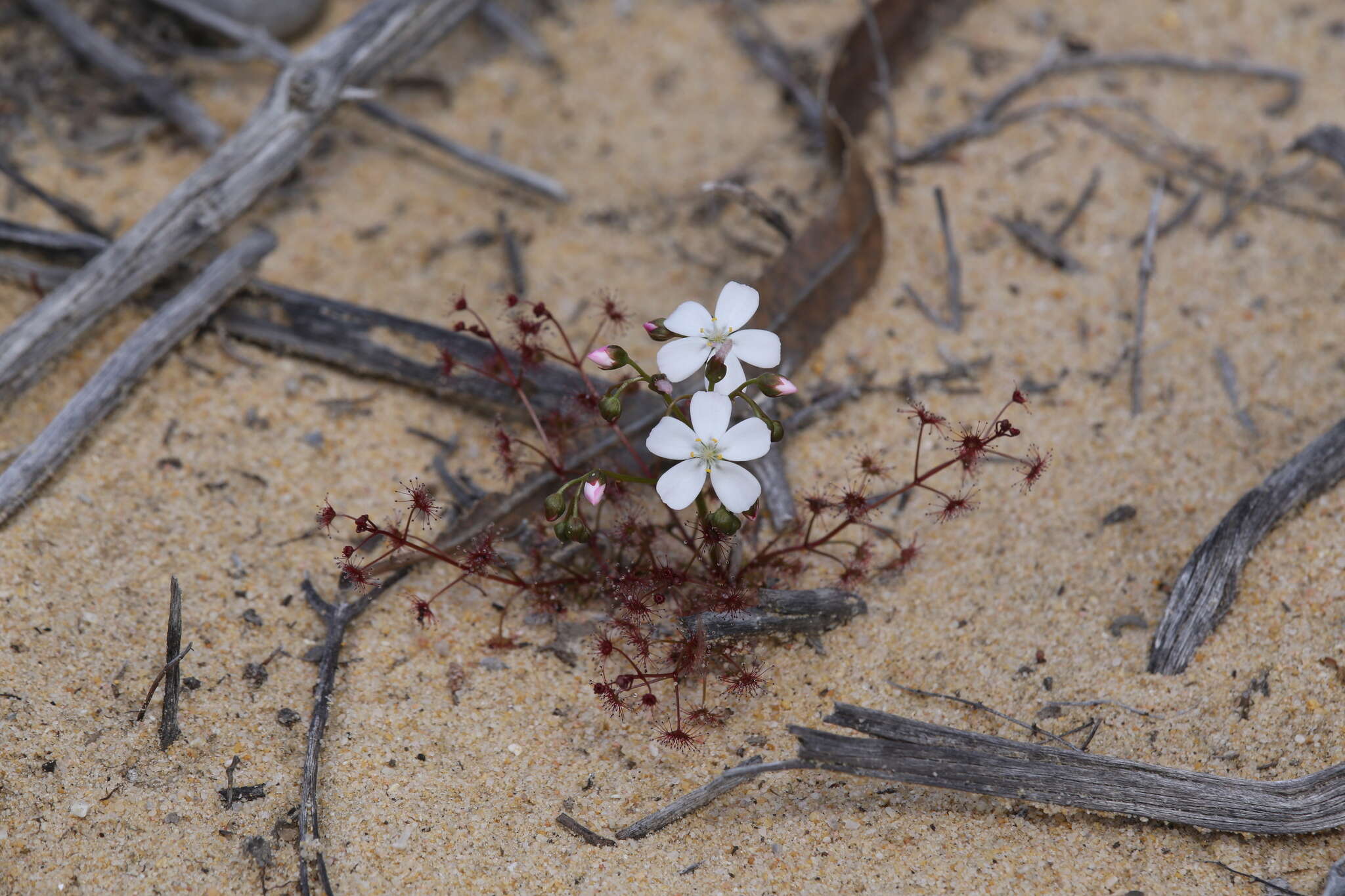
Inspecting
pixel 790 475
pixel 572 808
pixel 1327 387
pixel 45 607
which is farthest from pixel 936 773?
pixel 45 607

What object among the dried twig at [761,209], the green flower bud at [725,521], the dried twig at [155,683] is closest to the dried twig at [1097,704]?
the green flower bud at [725,521]

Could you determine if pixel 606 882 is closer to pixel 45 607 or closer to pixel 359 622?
pixel 359 622

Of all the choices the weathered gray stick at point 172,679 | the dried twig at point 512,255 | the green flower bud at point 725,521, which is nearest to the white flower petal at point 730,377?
the green flower bud at point 725,521

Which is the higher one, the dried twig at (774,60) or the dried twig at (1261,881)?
the dried twig at (774,60)

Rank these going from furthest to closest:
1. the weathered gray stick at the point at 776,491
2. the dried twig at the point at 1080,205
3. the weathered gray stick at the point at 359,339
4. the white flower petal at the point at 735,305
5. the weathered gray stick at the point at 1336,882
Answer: the dried twig at the point at 1080,205 → the weathered gray stick at the point at 359,339 → the weathered gray stick at the point at 776,491 → the white flower petal at the point at 735,305 → the weathered gray stick at the point at 1336,882

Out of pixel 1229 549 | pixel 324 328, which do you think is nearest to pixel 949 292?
pixel 1229 549

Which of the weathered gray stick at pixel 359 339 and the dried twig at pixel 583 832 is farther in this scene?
the weathered gray stick at pixel 359 339

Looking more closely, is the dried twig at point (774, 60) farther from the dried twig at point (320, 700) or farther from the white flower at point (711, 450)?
the dried twig at point (320, 700)

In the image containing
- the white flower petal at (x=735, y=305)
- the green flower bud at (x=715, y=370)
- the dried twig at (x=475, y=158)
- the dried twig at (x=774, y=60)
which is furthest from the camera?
the dried twig at (x=774, y=60)

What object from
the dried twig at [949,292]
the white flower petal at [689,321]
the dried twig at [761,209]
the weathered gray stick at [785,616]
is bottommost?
the weathered gray stick at [785,616]
